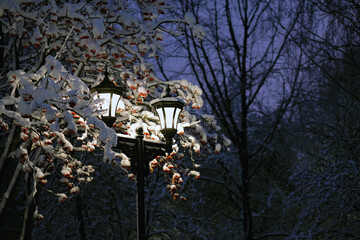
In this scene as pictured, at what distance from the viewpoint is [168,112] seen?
478cm

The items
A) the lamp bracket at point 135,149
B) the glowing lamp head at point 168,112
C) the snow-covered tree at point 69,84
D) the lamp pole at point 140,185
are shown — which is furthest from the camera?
the glowing lamp head at point 168,112

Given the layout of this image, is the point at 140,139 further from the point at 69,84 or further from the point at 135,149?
the point at 69,84

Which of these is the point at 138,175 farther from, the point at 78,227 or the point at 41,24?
the point at 78,227

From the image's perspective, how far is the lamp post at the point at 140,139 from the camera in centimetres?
439

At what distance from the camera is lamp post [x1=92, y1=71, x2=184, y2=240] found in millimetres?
4387

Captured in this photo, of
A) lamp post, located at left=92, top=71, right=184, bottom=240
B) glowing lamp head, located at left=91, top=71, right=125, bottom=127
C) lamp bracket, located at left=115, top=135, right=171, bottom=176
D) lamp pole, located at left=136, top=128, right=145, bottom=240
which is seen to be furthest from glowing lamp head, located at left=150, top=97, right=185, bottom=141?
glowing lamp head, located at left=91, top=71, right=125, bottom=127

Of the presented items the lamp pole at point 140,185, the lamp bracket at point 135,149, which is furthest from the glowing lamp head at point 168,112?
the lamp pole at point 140,185

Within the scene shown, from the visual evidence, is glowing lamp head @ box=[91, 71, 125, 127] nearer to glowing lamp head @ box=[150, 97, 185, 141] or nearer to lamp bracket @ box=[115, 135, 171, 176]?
lamp bracket @ box=[115, 135, 171, 176]

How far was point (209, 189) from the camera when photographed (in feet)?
55.0

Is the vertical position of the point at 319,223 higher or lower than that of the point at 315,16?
lower

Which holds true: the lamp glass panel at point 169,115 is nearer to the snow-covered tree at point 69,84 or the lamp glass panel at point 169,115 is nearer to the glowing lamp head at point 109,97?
the snow-covered tree at point 69,84

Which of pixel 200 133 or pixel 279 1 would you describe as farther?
pixel 279 1

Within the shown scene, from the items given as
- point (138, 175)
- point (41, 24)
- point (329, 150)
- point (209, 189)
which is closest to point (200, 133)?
point (138, 175)

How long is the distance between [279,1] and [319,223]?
6.00 m
